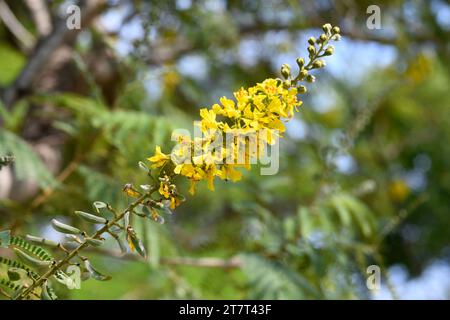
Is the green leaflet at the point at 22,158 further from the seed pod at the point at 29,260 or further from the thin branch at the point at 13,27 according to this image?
the thin branch at the point at 13,27

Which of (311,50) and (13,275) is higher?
(311,50)

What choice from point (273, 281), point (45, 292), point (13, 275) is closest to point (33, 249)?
point (13, 275)

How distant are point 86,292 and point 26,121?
3.48 ft

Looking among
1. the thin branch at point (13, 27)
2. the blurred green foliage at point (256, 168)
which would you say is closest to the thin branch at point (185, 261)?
the blurred green foliage at point (256, 168)

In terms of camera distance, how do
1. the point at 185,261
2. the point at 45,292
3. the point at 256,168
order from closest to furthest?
the point at 45,292, the point at 185,261, the point at 256,168

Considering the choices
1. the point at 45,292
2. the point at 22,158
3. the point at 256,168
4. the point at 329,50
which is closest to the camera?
the point at 45,292

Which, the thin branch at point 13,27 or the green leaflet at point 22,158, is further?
the thin branch at point 13,27

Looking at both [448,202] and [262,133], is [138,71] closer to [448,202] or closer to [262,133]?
[262,133]

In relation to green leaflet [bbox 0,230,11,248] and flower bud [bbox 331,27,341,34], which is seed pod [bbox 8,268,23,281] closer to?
green leaflet [bbox 0,230,11,248]

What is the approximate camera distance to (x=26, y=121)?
312 cm

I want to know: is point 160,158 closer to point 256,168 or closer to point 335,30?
point 335,30

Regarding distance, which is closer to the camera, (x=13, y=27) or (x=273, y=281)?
(x=273, y=281)

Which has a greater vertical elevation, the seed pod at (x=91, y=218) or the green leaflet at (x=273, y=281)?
the green leaflet at (x=273, y=281)
